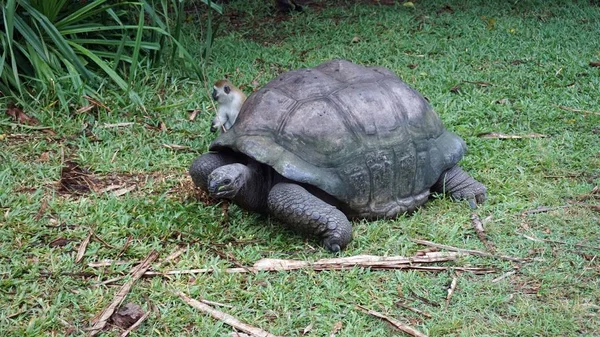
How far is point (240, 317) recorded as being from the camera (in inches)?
141

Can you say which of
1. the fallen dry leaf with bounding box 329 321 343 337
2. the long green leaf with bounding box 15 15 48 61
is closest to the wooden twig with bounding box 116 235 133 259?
the fallen dry leaf with bounding box 329 321 343 337

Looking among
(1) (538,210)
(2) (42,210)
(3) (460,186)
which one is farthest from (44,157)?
(1) (538,210)

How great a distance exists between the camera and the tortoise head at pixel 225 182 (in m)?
4.32

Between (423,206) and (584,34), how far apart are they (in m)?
4.09

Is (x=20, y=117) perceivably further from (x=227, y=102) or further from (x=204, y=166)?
(x=204, y=166)

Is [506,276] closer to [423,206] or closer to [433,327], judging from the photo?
[433,327]

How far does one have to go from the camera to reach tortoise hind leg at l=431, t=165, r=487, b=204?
4.89 m

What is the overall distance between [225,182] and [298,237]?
21.8 inches

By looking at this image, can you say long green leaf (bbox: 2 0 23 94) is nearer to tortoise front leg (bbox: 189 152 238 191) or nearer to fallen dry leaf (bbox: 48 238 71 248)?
tortoise front leg (bbox: 189 152 238 191)

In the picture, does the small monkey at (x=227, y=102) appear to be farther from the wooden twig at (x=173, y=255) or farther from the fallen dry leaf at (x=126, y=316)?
the fallen dry leaf at (x=126, y=316)

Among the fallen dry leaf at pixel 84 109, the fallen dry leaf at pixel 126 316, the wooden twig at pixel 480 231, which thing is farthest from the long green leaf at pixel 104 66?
the wooden twig at pixel 480 231

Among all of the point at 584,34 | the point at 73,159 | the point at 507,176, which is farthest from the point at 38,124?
the point at 584,34

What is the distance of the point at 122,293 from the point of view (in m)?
3.67


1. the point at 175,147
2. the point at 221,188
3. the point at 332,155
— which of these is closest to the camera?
the point at 221,188
